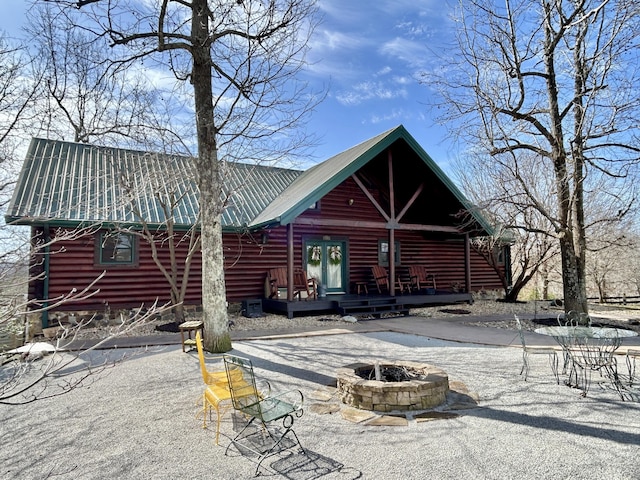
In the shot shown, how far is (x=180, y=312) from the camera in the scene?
10414 millimetres

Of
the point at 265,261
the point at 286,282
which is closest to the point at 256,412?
the point at 286,282

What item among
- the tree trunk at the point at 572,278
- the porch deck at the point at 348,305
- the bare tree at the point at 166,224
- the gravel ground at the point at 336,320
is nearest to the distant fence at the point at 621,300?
the gravel ground at the point at 336,320

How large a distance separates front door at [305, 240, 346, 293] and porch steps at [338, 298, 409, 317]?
6.75ft

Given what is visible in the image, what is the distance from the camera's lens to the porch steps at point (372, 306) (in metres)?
11.9

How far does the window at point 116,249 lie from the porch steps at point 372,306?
6156 millimetres

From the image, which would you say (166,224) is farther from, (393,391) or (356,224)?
(393,391)

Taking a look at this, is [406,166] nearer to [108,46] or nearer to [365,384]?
[108,46]

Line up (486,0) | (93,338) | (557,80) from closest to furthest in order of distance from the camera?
(93,338) < (486,0) < (557,80)

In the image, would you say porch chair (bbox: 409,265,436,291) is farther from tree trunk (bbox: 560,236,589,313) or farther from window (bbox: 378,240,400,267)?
tree trunk (bbox: 560,236,589,313)

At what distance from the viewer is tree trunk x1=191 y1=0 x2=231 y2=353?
7.16 meters

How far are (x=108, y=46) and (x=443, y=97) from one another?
8.07 metres

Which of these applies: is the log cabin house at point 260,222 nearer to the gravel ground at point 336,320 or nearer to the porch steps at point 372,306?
the porch steps at point 372,306

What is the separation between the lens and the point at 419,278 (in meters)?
15.1

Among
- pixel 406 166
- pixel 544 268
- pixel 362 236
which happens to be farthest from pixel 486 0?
pixel 544 268
